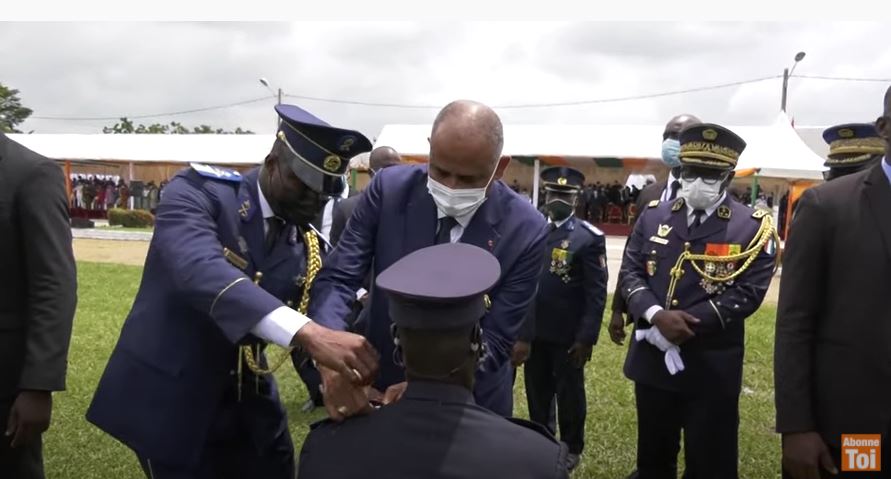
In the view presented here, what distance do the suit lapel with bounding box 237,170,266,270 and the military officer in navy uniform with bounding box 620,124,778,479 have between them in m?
2.28

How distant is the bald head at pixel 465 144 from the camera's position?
2332 mm

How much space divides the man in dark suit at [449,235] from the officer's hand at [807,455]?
1051 millimetres

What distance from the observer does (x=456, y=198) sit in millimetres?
2496

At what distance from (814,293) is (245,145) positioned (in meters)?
26.0

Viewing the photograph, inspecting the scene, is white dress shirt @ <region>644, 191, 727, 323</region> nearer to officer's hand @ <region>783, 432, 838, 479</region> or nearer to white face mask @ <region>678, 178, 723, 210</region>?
white face mask @ <region>678, 178, 723, 210</region>

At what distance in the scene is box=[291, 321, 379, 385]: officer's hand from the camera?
6.21 ft

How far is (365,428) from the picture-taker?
68.6 inches

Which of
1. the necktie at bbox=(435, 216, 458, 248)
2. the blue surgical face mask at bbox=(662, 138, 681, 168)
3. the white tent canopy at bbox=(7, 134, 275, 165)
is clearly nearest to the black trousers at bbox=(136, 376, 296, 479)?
the necktie at bbox=(435, 216, 458, 248)

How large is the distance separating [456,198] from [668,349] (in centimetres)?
192

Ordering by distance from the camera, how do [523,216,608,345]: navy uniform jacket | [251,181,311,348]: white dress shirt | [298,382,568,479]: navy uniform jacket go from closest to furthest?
[298,382,568,479]: navy uniform jacket
[251,181,311,348]: white dress shirt
[523,216,608,345]: navy uniform jacket

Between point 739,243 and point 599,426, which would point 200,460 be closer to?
point 739,243

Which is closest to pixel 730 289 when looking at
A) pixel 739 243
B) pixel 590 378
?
pixel 739 243

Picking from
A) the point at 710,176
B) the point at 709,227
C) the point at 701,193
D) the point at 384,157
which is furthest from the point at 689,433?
the point at 384,157

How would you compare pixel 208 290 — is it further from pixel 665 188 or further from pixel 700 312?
pixel 665 188
